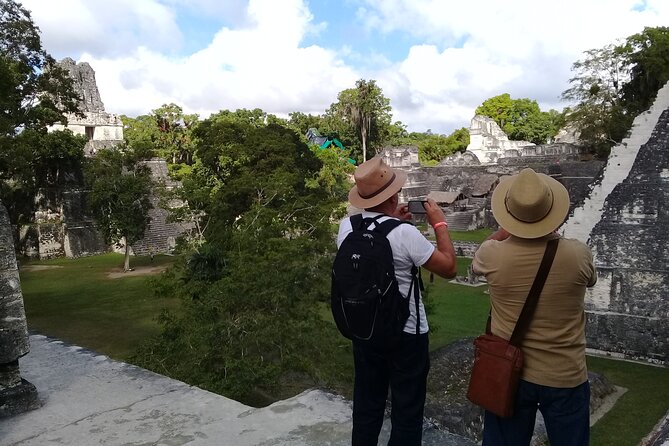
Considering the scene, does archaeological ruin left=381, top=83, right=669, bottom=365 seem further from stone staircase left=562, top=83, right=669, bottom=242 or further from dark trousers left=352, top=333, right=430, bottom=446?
dark trousers left=352, top=333, right=430, bottom=446

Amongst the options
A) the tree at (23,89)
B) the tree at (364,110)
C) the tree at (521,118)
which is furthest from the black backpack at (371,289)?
the tree at (521,118)

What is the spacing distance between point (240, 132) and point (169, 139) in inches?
730

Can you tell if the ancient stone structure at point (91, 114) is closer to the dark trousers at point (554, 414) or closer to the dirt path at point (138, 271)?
the dirt path at point (138, 271)

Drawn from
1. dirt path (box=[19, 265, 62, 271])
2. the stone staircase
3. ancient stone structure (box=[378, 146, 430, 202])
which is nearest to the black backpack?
the stone staircase

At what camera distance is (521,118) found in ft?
168

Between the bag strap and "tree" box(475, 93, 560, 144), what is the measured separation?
2011 inches

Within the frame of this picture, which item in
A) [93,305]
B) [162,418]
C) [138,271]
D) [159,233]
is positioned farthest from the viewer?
[159,233]

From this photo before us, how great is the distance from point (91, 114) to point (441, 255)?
27097 millimetres

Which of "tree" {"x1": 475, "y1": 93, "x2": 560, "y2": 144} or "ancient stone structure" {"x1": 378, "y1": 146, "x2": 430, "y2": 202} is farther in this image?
"tree" {"x1": 475, "y1": 93, "x2": 560, "y2": 144}

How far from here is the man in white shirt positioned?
80.2 inches

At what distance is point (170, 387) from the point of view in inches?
125

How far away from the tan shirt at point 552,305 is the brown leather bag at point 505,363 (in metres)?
0.02

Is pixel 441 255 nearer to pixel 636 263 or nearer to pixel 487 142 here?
pixel 636 263

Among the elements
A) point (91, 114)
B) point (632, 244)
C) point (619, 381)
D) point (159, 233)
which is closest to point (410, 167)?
point (159, 233)
